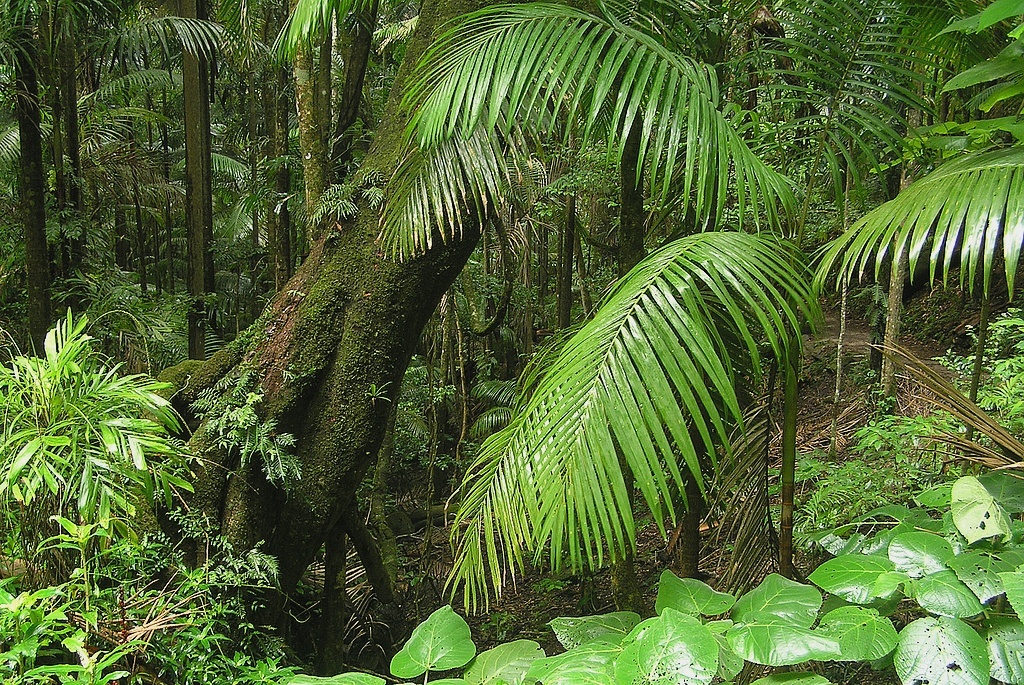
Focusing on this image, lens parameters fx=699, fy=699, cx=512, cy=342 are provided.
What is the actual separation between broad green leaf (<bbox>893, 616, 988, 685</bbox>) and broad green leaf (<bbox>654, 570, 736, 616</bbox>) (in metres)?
0.33

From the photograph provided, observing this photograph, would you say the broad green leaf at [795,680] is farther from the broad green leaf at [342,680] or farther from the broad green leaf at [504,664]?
the broad green leaf at [342,680]

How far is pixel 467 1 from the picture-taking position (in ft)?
10.7

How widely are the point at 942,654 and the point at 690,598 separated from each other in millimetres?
468

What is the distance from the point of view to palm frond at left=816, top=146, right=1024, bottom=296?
4.83ft

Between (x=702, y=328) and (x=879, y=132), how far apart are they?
956 millimetres

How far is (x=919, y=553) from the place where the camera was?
1375mm

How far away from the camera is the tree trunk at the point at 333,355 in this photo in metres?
3.26

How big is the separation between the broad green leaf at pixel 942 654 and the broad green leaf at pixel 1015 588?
11cm

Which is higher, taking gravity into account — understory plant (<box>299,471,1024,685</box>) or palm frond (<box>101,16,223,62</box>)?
palm frond (<box>101,16,223,62</box>)

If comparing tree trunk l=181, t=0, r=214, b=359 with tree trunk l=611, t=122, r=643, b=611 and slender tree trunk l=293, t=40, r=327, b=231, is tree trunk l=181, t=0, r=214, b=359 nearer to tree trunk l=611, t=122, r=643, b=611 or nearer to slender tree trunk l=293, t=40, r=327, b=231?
slender tree trunk l=293, t=40, r=327, b=231

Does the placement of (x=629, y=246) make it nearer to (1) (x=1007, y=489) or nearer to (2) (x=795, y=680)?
(1) (x=1007, y=489)

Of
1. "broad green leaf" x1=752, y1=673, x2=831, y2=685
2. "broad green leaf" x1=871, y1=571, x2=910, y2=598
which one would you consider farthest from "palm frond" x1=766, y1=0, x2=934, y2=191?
"broad green leaf" x1=752, y1=673, x2=831, y2=685

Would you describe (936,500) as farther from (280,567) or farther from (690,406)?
(280,567)

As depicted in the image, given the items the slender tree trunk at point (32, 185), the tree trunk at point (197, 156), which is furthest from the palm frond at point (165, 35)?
the slender tree trunk at point (32, 185)
